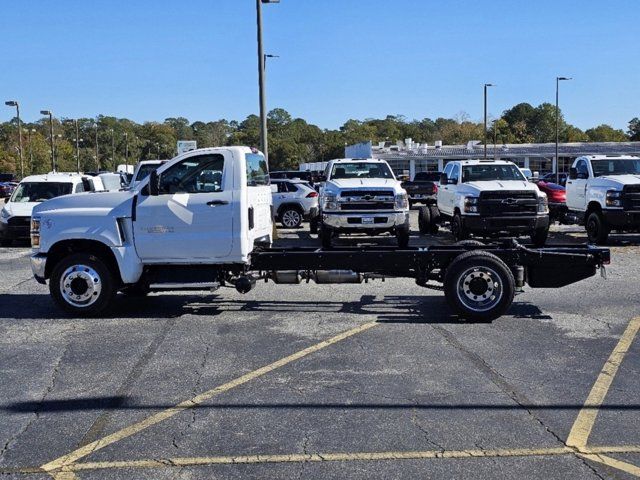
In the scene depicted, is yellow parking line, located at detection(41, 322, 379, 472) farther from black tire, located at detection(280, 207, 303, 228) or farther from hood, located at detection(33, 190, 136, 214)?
black tire, located at detection(280, 207, 303, 228)

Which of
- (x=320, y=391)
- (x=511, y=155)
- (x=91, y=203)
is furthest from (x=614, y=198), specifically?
(x=511, y=155)

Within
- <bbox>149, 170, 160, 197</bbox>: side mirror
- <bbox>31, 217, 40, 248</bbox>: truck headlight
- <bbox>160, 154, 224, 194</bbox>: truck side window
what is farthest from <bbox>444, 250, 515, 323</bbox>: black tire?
<bbox>31, 217, 40, 248</bbox>: truck headlight

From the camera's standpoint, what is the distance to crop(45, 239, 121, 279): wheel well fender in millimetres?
9383

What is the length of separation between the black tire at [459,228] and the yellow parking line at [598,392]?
8.07 metres

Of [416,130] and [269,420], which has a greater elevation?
[416,130]

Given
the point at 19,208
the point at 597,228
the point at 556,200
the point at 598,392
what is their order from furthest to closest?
the point at 556,200 < the point at 19,208 < the point at 597,228 < the point at 598,392

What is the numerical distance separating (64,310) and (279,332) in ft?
9.78

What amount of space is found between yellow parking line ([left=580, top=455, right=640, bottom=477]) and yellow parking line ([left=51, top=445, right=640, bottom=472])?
3 cm

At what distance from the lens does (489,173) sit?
17.9m

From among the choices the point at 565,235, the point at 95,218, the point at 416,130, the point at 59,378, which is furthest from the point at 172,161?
the point at 416,130

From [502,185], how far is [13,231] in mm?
12493

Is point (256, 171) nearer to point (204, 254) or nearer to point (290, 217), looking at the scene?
point (204, 254)

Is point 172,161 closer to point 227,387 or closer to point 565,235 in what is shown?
point 227,387

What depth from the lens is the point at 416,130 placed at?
155 meters
